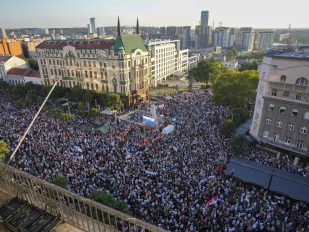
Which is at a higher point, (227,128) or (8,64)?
(8,64)

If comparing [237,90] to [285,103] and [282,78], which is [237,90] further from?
[285,103]

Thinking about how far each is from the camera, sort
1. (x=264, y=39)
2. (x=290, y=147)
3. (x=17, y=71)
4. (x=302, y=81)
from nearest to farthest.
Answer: (x=302, y=81)
(x=290, y=147)
(x=17, y=71)
(x=264, y=39)

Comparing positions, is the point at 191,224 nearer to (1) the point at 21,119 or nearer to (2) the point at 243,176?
(2) the point at 243,176

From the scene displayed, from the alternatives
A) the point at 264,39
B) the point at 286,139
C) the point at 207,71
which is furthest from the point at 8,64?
the point at 264,39

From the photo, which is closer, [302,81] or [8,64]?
[302,81]

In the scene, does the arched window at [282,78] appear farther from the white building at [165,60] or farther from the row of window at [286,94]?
the white building at [165,60]

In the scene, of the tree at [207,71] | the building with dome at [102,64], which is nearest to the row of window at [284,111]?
the building with dome at [102,64]

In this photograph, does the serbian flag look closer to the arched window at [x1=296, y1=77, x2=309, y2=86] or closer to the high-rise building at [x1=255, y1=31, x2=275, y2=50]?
the arched window at [x1=296, y1=77, x2=309, y2=86]

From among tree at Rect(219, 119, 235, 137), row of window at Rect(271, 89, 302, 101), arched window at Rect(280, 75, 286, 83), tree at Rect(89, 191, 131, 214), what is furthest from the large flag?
tree at Rect(89, 191, 131, 214)
